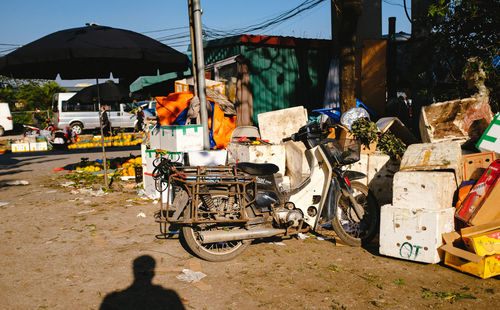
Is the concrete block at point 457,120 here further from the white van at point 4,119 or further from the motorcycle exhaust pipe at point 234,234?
the white van at point 4,119

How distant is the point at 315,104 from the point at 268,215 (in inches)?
293

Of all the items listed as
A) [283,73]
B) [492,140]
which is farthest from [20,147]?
[492,140]

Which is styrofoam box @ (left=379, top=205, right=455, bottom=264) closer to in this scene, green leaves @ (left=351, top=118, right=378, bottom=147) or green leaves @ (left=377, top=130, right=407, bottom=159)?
green leaves @ (left=377, top=130, right=407, bottom=159)

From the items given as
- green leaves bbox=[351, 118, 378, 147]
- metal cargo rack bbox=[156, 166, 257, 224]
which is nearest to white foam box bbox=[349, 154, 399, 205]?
green leaves bbox=[351, 118, 378, 147]

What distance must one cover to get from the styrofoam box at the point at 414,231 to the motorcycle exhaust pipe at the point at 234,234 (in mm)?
1203

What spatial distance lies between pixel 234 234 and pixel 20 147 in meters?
16.1

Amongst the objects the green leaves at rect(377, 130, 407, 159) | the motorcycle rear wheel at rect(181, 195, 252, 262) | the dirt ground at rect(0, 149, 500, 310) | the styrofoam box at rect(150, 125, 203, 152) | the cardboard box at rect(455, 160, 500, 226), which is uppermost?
the styrofoam box at rect(150, 125, 203, 152)

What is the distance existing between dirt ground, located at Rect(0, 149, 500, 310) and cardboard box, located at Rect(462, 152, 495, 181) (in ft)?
4.00

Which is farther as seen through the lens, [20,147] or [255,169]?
[20,147]

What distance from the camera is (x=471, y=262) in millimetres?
3318

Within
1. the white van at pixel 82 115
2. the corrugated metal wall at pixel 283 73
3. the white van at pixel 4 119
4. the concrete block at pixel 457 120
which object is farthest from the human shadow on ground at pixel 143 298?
the white van at pixel 4 119

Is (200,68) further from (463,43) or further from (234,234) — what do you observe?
(463,43)

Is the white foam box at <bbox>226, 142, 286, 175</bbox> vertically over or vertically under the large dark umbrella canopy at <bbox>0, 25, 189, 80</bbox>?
under

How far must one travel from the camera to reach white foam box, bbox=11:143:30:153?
15887 mm
